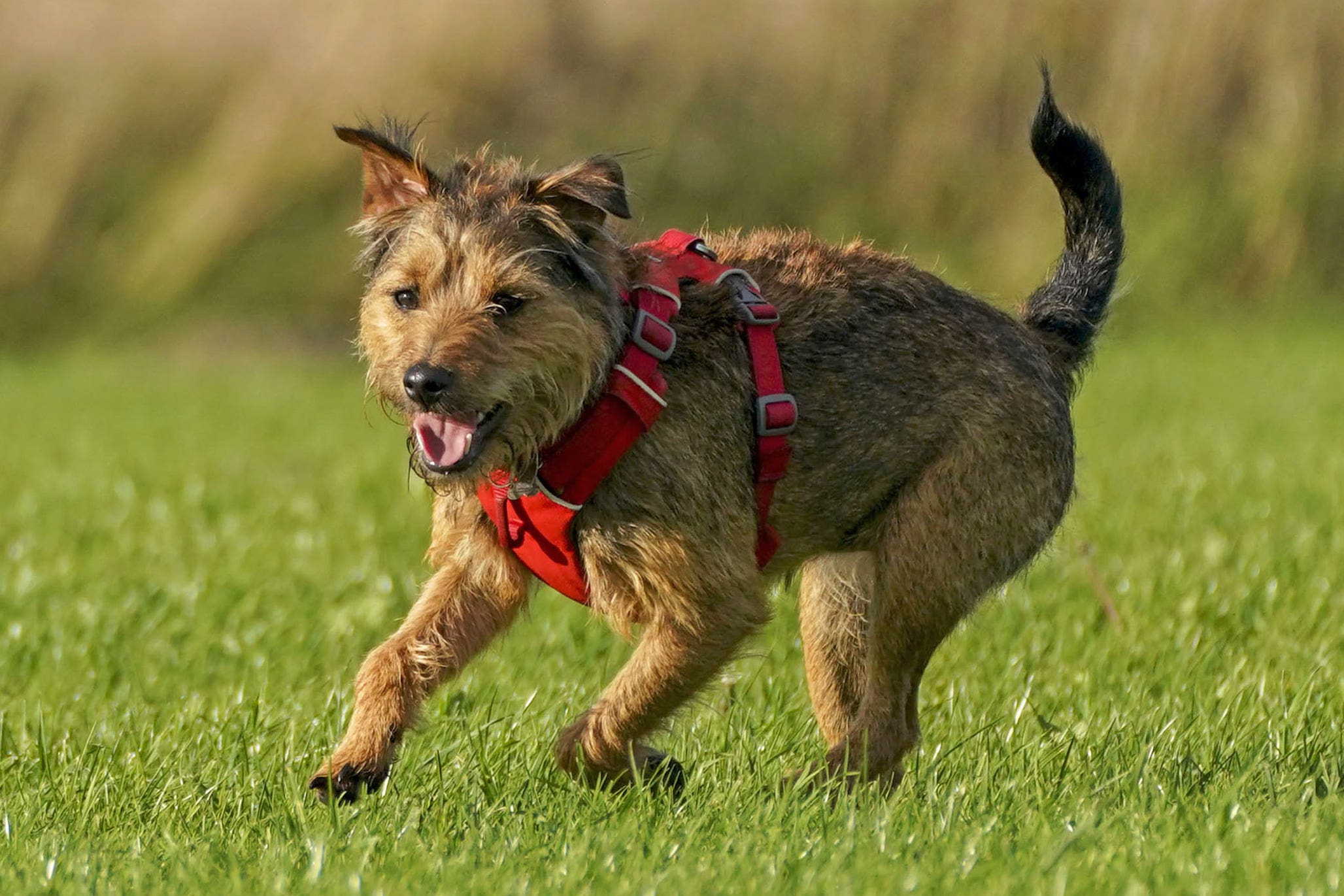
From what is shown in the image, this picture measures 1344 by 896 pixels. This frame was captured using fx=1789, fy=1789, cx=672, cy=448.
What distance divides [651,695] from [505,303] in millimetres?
987

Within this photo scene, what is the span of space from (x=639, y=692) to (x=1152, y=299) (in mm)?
16539

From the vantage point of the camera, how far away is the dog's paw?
13.5 ft

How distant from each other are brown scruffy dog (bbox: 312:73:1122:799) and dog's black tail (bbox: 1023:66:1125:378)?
62 millimetres

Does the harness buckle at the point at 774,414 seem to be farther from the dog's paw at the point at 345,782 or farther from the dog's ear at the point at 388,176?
the dog's paw at the point at 345,782

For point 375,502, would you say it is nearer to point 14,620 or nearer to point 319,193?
point 14,620

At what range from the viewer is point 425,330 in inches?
160

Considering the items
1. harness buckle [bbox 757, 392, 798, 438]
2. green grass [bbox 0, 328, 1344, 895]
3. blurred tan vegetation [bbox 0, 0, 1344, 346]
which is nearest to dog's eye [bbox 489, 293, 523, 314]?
harness buckle [bbox 757, 392, 798, 438]

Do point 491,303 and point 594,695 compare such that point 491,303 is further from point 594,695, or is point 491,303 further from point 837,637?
point 594,695

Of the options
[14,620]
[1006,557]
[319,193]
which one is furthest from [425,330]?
[319,193]

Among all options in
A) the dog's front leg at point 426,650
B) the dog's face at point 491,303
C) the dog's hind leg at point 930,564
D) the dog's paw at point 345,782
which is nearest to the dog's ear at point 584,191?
the dog's face at point 491,303

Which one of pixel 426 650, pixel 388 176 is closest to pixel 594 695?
pixel 426 650

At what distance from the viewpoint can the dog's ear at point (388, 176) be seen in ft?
14.1

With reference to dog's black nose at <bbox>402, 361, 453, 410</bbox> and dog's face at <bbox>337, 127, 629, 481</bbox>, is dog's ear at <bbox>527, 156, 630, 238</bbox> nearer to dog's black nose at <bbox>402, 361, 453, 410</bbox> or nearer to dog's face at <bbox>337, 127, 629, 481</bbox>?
dog's face at <bbox>337, 127, 629, 481</bbox>

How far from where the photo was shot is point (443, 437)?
407 centimetres
